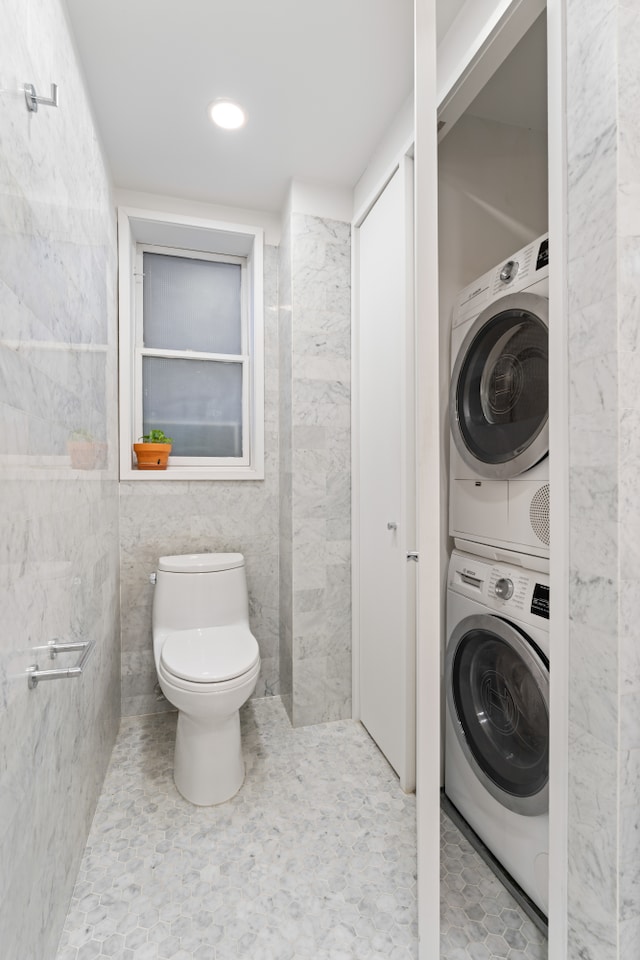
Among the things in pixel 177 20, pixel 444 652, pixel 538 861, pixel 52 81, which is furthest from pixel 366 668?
pixel 177 20

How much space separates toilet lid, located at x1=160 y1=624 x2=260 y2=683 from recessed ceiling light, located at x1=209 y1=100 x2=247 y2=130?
194 centimetres

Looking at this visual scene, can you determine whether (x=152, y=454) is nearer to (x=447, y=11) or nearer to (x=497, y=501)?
(x=497, y=501)

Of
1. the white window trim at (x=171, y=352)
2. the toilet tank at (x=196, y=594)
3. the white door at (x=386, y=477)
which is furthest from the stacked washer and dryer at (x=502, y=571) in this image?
the white window trim at (x=171, y=352)

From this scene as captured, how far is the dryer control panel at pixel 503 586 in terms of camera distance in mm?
1212

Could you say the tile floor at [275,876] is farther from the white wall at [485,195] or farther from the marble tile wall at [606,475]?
the white wall at [485,195]

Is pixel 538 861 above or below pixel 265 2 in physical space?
below

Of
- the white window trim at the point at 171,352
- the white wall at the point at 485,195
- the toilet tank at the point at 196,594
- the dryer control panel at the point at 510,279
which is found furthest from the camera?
the white window trim at the point at 171,352

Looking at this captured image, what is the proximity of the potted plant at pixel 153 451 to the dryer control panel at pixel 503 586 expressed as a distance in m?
1.40

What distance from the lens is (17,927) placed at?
2.78ft

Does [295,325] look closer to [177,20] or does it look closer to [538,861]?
[177,20]

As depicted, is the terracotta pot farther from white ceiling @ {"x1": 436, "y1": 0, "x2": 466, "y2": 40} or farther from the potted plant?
white ceiling @ {"x1": 436, "y1": 0, "x2": 466, "y2": 40}

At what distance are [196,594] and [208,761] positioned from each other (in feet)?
2.15

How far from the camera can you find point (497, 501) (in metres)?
1.38

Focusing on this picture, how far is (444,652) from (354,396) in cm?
112
